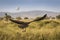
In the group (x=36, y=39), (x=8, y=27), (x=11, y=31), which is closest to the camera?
(x=36, y=39)

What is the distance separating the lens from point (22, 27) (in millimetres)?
9289

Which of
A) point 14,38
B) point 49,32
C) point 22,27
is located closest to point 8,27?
point 22,27

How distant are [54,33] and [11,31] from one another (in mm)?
1557

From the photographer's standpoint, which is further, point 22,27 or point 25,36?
point 22,27

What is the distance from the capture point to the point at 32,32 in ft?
27.1

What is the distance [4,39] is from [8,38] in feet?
0.53

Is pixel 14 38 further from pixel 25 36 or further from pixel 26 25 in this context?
pixel 26 25

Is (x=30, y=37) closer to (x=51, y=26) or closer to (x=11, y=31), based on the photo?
(x=11, y=31)

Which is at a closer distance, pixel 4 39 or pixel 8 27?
pixel 4 39

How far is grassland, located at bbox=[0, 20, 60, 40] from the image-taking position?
7.89 m

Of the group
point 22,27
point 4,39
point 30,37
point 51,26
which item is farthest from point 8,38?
point 51,26

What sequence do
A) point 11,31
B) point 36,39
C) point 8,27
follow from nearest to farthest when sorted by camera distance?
point 36,39, point 11,31, point 8,27

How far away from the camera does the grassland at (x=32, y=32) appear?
789 centimetres

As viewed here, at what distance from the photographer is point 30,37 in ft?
25.8
